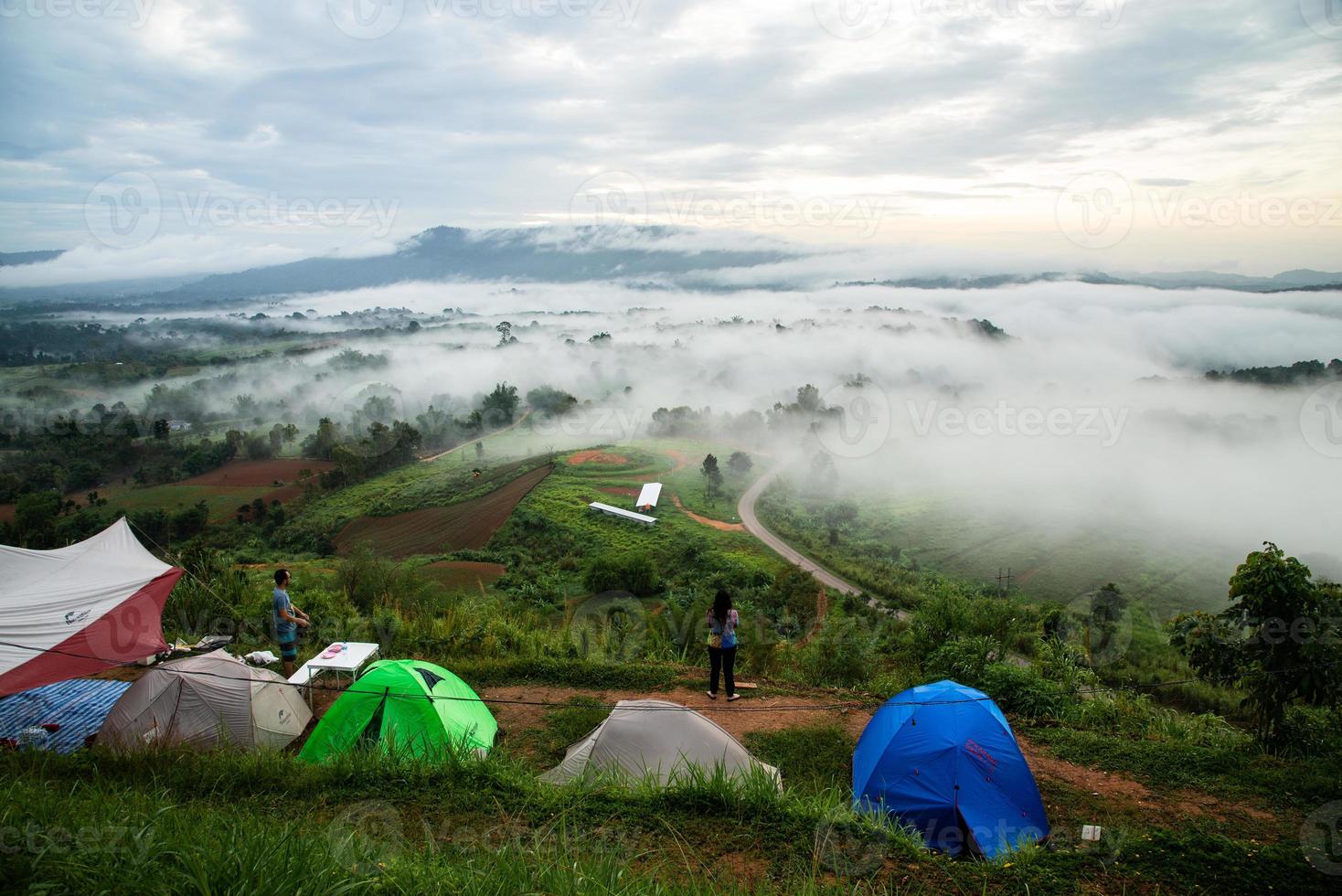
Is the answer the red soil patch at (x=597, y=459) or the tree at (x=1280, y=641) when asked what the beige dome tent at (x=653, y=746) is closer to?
the tree at (x=1280, y=641)

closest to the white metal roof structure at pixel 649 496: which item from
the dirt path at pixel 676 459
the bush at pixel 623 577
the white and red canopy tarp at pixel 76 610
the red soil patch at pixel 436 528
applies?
the dirt path at pixel 676 459

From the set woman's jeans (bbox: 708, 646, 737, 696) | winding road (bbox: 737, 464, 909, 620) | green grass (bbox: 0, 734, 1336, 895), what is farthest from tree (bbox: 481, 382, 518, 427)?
green grass (bbox: 0, 734, 1336, 895)

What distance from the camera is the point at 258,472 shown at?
59062 mm

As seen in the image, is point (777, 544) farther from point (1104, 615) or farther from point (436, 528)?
point (436, 528)

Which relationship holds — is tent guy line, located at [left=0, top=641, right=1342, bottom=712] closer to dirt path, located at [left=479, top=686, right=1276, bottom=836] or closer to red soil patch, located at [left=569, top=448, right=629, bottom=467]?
dirt path, located at [left=479, top=686, right=1276, bottom=836]

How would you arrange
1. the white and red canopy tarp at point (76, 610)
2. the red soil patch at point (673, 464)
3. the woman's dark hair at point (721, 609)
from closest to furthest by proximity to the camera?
the white and red canopy tarp at point (76, 610) → the woman's dark hair at point (721, 609) → the red soil patch at point (673, 464)

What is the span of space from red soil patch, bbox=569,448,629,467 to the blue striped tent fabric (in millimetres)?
50157

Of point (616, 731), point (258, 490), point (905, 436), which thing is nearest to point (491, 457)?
point (258, 490)

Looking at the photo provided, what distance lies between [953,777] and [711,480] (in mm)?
47549

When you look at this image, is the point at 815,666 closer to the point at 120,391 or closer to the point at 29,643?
the point at 29,643

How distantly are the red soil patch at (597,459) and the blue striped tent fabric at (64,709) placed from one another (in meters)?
50.2

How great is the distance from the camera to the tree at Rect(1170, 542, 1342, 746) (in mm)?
6973

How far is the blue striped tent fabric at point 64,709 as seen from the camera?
777 cm

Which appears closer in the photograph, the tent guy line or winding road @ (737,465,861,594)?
the tent guy line
